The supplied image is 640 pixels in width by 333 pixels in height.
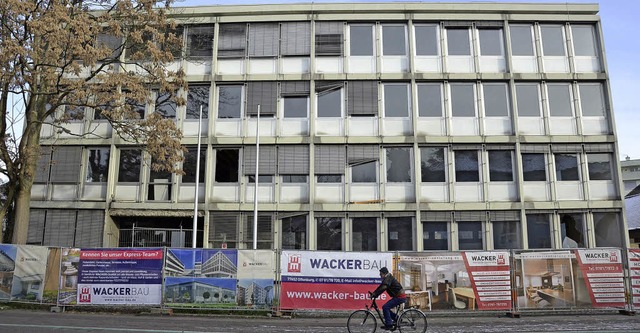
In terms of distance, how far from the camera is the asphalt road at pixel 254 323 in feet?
35.9

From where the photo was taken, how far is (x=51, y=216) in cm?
2238

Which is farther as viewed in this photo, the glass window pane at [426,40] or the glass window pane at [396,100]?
A: the glass window pane at [426,40]

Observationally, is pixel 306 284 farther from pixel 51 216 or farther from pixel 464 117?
pixel 51 216

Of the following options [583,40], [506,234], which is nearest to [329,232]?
[506,234]

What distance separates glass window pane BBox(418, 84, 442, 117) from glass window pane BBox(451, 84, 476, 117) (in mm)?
643

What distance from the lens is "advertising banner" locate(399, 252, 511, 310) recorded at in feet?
45.3

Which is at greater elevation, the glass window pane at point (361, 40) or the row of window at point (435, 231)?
the glass window pane at point (361, 40)

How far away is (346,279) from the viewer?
13.8 metres

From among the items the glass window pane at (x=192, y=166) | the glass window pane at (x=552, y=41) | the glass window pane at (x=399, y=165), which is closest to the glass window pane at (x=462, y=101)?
the glass window pane at (x=399, y=165)

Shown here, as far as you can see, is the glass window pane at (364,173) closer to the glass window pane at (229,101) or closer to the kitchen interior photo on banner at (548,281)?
the glass window pane at (229,101)

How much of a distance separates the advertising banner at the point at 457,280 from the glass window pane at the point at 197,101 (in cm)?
1323

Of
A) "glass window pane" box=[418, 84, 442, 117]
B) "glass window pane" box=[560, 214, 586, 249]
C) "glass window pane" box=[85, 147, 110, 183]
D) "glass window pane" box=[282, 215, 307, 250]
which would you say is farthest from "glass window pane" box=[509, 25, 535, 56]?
"glass window pane" box=[85, 147, 110, 183]

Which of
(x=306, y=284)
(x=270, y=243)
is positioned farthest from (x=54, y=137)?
(x=306, y=284)

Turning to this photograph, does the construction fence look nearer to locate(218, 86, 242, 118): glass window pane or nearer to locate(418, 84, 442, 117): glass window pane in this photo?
locate(418, 84, 442, 117): glass window pane
